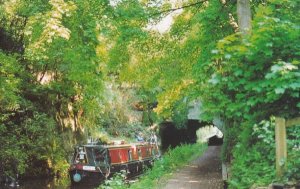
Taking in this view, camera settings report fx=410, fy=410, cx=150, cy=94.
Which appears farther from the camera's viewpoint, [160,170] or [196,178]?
[160,170]

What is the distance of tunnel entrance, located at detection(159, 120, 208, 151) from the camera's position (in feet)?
130

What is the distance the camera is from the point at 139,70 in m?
17.4

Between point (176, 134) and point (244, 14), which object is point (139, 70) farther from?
point (176, 134)

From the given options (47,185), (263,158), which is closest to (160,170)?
(47,185)

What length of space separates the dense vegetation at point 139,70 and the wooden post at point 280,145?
0.13 meters

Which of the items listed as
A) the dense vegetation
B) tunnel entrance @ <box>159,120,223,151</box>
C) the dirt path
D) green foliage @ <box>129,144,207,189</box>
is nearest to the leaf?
the dense vegetation

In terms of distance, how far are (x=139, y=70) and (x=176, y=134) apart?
25771mm

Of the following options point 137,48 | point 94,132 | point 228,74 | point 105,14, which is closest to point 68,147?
point 94,132

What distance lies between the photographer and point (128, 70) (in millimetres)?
18219

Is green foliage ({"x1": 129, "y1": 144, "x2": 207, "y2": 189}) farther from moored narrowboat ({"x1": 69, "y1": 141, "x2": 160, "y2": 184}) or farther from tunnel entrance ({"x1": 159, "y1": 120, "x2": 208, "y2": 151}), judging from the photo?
tunnel entrance ({"x1": 159, "y1": 120, "x2": 208, "y2": 151})

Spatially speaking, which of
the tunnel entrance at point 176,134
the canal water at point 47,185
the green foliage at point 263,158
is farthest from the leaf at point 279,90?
the tunnel entrance at point 176,134

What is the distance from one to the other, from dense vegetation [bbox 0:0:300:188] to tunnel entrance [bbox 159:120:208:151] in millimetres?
9354

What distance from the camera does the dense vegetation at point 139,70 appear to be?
5746 mm

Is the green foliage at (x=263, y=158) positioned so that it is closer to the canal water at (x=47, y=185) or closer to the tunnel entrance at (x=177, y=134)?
the canal water at (x=47, y=185)
